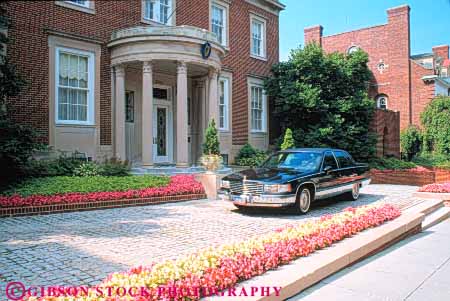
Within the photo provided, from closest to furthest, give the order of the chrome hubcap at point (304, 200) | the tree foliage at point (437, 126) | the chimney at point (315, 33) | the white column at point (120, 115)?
the chrome hubcap at point (304, 200) → the white column at point (120, 115) → the tree foliage at point (437, 126) → the chimney at point (315, 33)

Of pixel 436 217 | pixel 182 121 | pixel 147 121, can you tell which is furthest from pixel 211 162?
pixel 436 217

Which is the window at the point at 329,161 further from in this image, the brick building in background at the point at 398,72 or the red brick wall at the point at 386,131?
the brick building in background at the point at 398,72

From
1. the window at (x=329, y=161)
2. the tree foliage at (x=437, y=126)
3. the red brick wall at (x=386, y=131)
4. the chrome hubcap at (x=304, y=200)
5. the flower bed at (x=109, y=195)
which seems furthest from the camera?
the tree foliage at (x=437, y=126)

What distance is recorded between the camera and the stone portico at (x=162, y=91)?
488 inches

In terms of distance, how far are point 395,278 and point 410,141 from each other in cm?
2921

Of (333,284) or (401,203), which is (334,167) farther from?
(333,284)

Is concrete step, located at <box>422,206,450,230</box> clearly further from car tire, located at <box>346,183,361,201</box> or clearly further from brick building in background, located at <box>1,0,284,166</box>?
brick building in background, located at <box>1,0,284,166</box>

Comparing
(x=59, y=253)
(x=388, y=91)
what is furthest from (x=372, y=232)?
(x=388, y=91)

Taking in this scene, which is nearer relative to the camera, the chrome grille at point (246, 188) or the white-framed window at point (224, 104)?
the chrome grille at point (246, 188)

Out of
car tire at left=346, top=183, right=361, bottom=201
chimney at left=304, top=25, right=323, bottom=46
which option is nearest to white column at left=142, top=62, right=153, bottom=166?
car tire at left=346, top=183, right=361, bottom=201

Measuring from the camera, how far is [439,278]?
5199mm

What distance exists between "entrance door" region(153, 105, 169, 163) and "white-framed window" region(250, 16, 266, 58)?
21.8 feet

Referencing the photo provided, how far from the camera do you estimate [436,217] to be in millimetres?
9930

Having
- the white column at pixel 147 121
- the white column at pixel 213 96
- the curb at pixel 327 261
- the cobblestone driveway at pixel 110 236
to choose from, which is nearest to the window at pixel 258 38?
the white column at pixel 213 96
